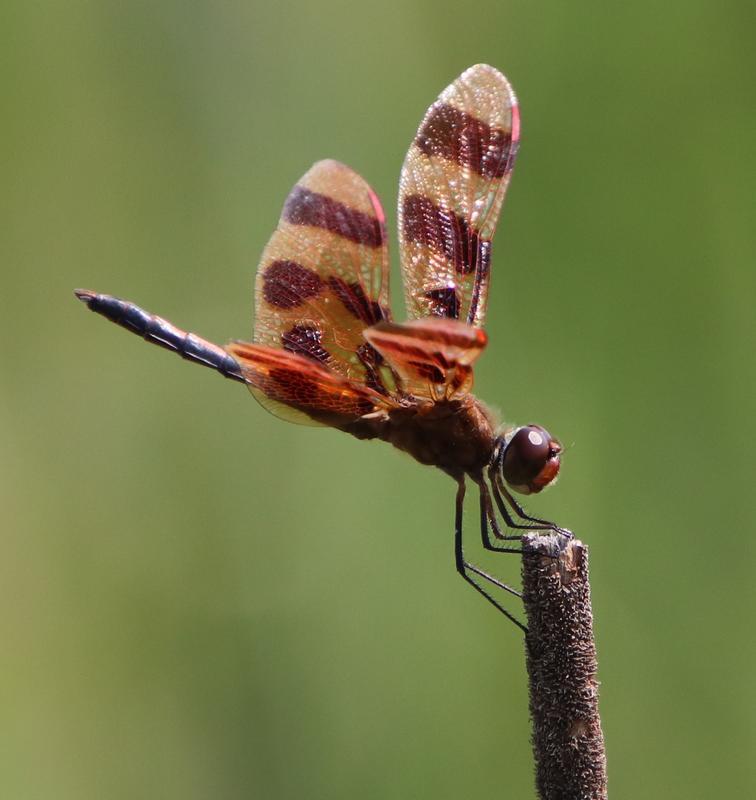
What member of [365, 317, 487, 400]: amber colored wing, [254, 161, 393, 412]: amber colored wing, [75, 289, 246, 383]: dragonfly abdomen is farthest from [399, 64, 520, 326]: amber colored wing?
[75, 289, 246, 383]: dragonfly abdomen

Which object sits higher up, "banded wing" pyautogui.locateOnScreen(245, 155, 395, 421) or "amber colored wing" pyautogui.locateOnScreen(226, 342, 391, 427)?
"banded wing" pyautogui.locateOnScreen(245, 155, 395, 421)

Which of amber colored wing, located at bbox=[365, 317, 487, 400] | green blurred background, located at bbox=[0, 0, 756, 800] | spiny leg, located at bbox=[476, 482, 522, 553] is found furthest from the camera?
green blurred background, located at bbox=[0, 0, 756, 800]

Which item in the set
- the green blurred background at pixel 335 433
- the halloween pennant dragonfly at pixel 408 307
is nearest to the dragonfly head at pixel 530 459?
the halloween pennant dragonfly at pixel 408 307

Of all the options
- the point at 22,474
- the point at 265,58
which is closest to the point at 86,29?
the point at 265,58

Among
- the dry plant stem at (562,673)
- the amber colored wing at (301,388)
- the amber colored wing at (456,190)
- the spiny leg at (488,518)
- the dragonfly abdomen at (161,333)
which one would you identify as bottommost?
the dry plant stem at (562,673)

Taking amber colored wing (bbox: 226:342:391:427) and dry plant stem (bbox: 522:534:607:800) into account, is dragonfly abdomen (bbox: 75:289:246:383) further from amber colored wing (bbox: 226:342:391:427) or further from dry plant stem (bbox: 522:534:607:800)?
dry plant stem (bbox: 522:534:607:800)

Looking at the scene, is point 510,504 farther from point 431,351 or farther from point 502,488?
point 431,351

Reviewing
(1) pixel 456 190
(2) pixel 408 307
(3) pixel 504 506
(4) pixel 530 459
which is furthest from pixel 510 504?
(1) pixel 456 190

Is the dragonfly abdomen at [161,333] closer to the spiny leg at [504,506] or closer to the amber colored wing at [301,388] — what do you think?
the amber colored wing at [301,388]

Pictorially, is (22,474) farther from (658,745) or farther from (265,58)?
Answer: (658,745)
